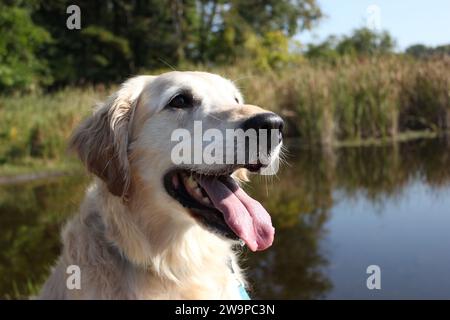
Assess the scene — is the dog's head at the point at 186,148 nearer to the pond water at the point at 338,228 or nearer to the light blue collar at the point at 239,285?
the light blue collar at the point at 239,285

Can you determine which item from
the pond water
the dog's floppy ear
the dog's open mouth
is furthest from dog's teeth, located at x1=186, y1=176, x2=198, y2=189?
the pond water

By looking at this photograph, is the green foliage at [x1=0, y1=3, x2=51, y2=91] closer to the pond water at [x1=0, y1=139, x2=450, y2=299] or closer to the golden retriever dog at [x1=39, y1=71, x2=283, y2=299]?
the pond water at [x1=0, y1=139, x2=450, y2=299]

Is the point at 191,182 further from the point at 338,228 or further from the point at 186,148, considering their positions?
the point at 338,228

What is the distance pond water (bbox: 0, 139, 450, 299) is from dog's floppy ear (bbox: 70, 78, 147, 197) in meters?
1.92

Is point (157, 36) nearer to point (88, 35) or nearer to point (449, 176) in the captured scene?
point (88, 35)

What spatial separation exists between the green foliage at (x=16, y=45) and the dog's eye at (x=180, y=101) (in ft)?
54.7

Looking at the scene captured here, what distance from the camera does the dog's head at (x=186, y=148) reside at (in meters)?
2.36

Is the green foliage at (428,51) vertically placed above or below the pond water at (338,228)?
above

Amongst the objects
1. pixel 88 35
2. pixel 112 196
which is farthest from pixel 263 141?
pixel 88 35

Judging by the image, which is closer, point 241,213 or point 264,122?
point 264,122

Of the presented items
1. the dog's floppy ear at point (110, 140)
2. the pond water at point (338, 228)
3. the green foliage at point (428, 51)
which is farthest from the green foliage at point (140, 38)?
the dog's floppy ear at point (110, 140)

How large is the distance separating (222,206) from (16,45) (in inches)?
728

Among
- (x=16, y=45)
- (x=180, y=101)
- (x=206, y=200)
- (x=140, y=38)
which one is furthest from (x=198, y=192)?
(x=140, y=38)

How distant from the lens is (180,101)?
8.97 feet
